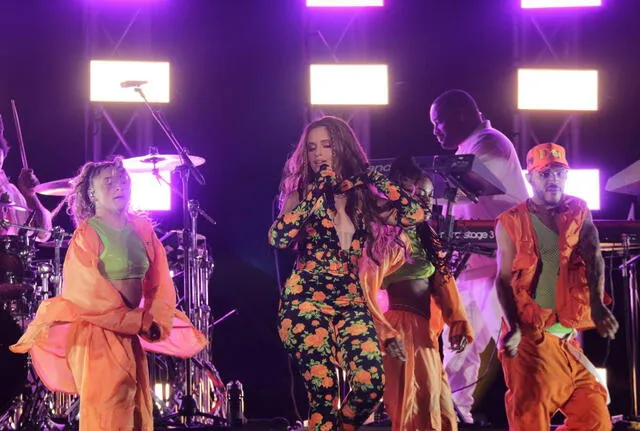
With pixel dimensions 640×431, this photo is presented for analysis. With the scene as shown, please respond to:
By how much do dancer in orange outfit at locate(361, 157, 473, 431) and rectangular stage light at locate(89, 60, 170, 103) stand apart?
16.2 ft

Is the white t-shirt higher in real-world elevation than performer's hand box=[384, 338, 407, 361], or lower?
higher

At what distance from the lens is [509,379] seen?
5.46 m

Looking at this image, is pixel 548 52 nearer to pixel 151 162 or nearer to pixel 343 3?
pixel 343 3

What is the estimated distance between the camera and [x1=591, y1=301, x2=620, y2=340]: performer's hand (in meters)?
5.20

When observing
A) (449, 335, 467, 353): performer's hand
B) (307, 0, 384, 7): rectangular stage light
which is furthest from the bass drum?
(307, 0, 384, 7): rectangular stage light

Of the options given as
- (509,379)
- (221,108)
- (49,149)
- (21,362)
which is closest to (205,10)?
(221,108)

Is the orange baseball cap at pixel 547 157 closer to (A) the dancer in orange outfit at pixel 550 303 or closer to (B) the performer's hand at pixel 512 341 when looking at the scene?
(A) the dancer in orange outfit at pixel 550 303

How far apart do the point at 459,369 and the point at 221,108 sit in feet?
14.1

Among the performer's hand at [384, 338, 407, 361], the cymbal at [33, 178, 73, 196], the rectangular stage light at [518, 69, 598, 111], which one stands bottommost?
the performer's hand at [384, 338, 407, 361]

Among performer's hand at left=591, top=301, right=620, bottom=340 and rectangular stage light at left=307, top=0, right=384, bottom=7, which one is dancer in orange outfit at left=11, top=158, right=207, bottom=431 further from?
rectangular stage light at left=307, top=0, right=384, bottom=7

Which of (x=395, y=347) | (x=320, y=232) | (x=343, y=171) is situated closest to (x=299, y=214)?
(x=320, y=232)

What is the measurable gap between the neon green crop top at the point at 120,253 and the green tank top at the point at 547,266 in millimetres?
2332

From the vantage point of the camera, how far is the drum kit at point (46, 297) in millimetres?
7617

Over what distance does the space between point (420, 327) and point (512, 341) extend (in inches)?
27.7
